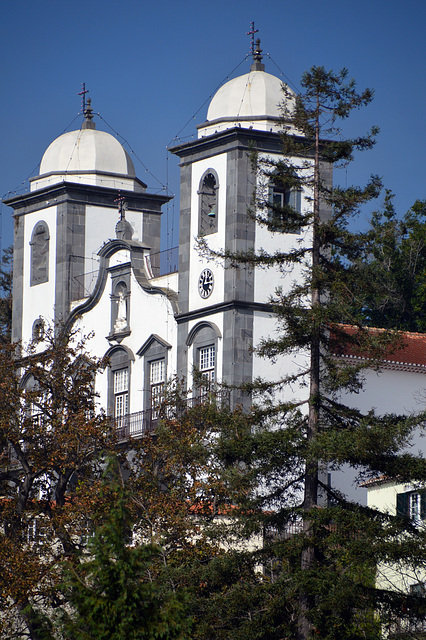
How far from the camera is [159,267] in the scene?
176ft

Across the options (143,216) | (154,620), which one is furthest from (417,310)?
(154,620)

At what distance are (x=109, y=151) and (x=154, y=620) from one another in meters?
36.0

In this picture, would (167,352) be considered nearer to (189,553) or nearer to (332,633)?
(189,553)

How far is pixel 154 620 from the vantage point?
79.5 ft

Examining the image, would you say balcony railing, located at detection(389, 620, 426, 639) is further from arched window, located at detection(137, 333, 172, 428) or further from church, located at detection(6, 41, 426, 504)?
arched window, located at detection(137, 333, 172, 428)

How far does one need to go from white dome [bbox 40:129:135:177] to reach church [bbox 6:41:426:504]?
0.16ft

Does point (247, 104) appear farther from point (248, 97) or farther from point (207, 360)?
point (207, 360)

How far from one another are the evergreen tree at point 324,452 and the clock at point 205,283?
1410cm

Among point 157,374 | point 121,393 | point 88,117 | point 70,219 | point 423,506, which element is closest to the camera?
point 423,506

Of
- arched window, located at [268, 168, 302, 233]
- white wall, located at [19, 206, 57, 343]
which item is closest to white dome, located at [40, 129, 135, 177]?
white wall, located at [19, 206, 57, 343]

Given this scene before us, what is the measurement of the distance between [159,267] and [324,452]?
22748 millimetres

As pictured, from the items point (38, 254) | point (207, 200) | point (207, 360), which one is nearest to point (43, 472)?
point (207, 360)

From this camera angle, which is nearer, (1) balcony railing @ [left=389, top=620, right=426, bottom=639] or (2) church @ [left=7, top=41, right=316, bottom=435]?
(1) balcony railing @ [left=389, top=620, right=426, bottom=639]

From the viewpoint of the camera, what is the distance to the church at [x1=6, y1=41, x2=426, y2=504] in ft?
160
